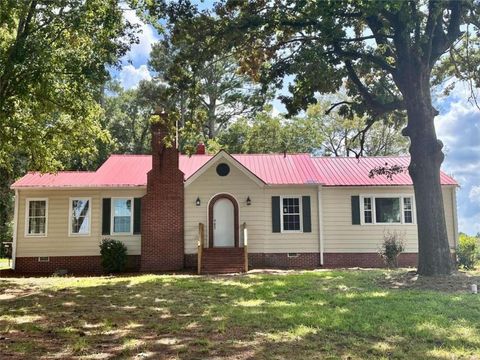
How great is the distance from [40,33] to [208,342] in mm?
10060

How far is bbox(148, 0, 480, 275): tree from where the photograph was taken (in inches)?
494

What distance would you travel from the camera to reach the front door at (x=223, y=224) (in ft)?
59.6

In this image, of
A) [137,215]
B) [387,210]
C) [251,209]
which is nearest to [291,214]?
[251,209]

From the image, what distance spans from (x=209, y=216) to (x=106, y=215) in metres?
4.10

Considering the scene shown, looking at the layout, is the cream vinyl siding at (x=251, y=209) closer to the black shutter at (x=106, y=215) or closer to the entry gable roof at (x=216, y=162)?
the entry gable roof at (x=216, y=162)

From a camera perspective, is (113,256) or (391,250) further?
(113,256)

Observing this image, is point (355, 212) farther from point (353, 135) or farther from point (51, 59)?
point (353, 135)

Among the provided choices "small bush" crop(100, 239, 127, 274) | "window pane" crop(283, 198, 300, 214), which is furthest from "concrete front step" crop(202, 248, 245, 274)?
"small bush" crop(100, 239, 127, 274)

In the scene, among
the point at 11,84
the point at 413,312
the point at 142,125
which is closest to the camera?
the point at 413,312

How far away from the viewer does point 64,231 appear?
18203 mm

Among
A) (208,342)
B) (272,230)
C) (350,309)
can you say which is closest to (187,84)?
(272,230)

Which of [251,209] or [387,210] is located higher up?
[251,209]

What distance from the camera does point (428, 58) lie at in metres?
13.2

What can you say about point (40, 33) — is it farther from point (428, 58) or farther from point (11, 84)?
point (428, 58)
